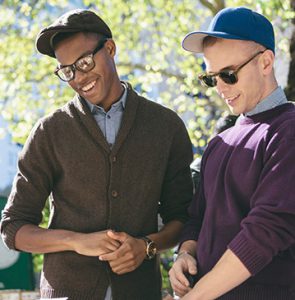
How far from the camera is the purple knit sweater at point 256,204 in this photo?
2.72 m

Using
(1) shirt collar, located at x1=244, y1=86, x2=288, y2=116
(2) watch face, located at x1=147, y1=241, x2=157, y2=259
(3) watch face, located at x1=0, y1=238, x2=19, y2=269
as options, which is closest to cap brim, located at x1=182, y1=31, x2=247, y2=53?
(1) shirt collar, located at x1=244, y1=86, x2=288, y2=116

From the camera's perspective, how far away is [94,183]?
11.5 ft

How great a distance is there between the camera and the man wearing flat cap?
11.4ft

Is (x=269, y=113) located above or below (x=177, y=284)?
above

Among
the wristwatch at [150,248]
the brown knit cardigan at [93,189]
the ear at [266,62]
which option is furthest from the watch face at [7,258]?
the ear at [266,62]

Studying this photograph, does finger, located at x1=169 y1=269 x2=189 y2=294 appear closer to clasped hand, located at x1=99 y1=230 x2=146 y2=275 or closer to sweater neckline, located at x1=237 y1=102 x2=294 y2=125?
clasped hand, located at x1=99 y1=230 x2=146 y2=275

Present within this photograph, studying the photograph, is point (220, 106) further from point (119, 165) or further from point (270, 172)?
point (270, 172)

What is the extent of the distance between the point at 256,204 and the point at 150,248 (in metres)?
0.80

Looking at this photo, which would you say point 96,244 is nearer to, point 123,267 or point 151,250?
point 123,267

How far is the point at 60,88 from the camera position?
9.80 meters

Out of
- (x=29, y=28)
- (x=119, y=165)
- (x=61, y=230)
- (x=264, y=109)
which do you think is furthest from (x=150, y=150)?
(x=29, y=28)

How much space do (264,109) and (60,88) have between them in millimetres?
7010

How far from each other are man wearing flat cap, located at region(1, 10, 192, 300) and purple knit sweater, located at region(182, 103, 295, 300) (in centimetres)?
50

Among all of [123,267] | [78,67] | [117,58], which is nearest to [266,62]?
[78,67]
